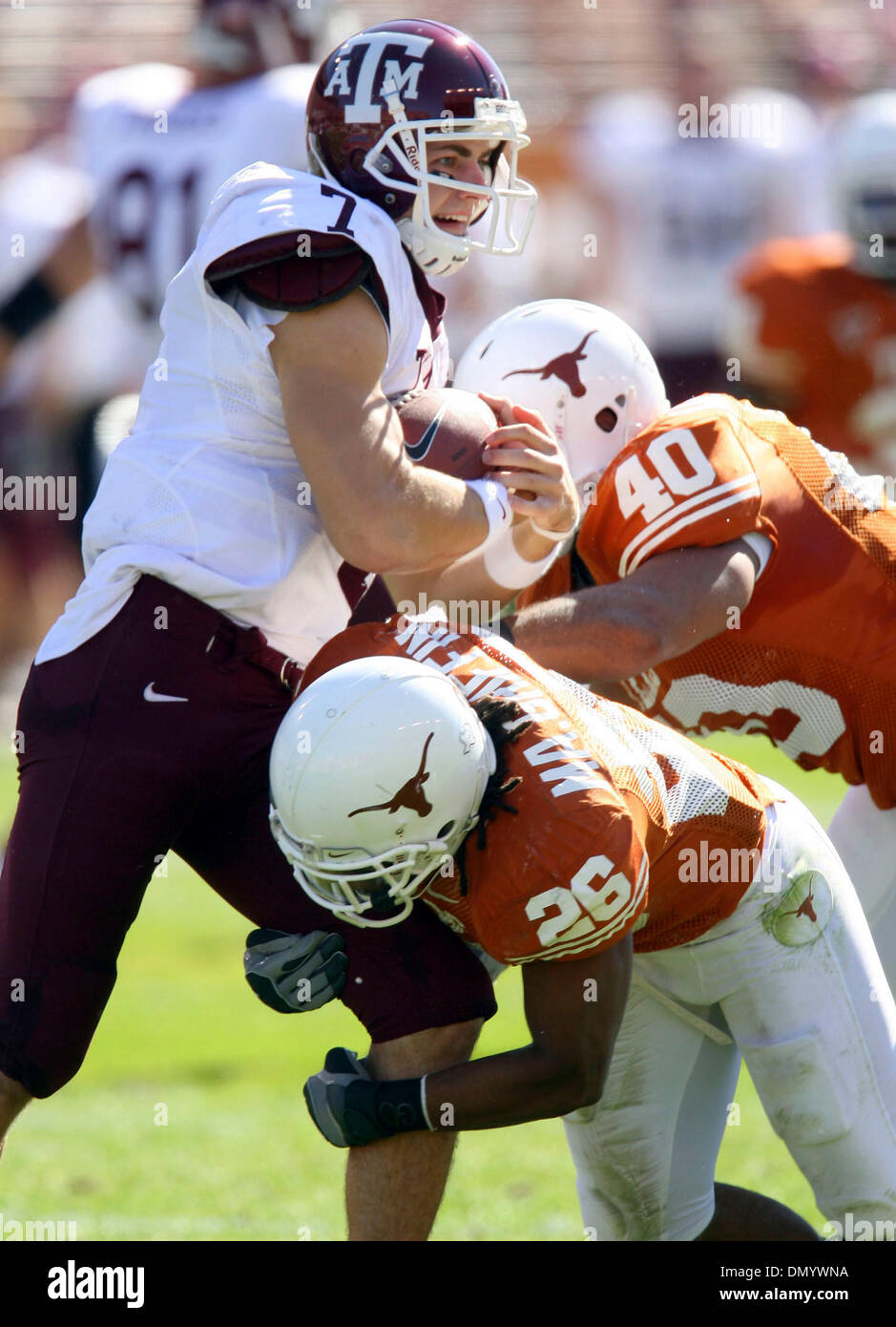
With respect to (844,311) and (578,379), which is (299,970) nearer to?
(578,379)

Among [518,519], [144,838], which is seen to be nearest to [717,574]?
[518,519]

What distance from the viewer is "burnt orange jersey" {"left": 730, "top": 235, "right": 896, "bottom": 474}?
243 inches

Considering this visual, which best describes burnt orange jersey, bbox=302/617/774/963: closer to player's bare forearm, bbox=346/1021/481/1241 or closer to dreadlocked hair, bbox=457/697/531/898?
dreadlocked hair, bbox=457/697/531/898

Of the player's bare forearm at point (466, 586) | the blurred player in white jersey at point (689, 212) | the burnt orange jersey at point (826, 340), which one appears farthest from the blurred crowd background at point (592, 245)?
the player's bare forearm at point (466, 586)

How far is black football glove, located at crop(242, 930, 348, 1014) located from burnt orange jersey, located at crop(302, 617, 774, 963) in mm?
164

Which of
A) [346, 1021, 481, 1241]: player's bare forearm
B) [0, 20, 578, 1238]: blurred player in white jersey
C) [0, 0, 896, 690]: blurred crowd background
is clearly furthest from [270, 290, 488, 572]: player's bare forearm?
[0, 0, 896, 690]: blurred crowd background

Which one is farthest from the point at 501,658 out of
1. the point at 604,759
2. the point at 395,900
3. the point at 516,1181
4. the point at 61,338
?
the point at 61,338

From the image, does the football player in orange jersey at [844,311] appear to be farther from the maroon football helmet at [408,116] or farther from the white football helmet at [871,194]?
the maroon football helmet at [408,116]

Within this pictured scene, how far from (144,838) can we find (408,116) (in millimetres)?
1127

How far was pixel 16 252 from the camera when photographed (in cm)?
786

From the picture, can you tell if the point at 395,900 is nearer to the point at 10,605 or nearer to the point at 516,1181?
the point at 516,1181

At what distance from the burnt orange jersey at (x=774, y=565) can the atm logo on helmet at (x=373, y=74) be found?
682 mm

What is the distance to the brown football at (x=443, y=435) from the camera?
2795 mm
